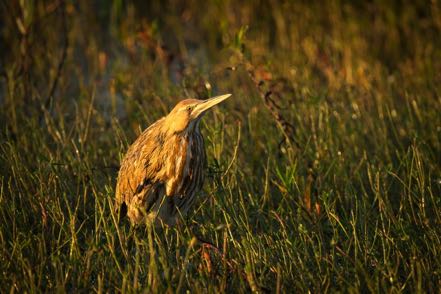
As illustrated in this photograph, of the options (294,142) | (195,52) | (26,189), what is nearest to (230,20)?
(195,52)

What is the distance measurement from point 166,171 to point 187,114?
27 centimetres

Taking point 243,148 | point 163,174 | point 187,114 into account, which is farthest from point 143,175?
point 243,148

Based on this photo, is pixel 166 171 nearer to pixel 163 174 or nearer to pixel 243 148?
pixel 163 174

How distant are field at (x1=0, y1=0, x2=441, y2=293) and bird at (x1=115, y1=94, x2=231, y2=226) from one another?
0.09 metres

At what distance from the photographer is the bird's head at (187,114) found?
3.14 m

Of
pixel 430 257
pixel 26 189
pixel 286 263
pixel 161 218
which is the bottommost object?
pixel 430 257

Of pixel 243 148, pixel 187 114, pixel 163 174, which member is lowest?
pixel 243 148

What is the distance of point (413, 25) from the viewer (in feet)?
20.4

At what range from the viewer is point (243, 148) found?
4211mm

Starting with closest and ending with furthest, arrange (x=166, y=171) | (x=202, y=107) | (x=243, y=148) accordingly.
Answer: (x=202, y=107) → (x=166, y=171) → (x=243, y=148)

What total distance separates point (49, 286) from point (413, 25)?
14.2 ft

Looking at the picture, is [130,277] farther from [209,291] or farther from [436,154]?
[436,154]

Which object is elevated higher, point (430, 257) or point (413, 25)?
point (413, 25)

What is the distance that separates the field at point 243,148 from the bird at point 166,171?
0.31 feet
